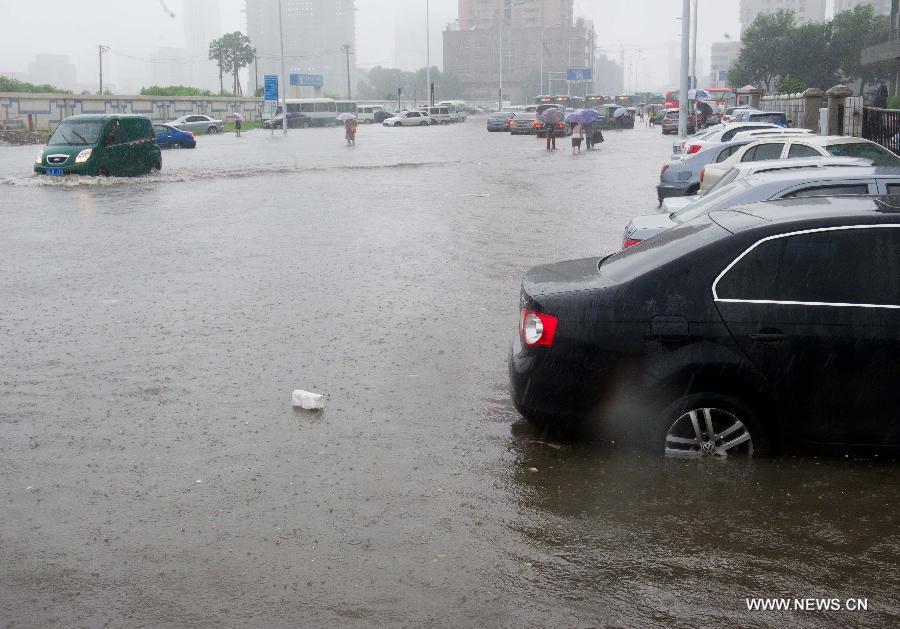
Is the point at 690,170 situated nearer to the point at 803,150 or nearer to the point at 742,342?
the point at 803,150

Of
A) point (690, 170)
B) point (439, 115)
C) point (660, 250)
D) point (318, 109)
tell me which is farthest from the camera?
point (318, 109)

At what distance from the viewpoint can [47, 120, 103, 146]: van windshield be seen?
28616 mm

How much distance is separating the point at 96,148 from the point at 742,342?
84.0 ft

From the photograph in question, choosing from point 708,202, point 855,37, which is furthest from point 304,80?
point 708,202

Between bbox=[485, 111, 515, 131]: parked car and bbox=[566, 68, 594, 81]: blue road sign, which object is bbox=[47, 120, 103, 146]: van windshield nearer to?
bbox=[485, 111, 515, 131]: parked car

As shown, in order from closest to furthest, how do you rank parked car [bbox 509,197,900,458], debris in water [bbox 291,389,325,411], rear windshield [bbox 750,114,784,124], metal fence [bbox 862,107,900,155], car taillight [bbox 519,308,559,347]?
parked car [bbox 509,197,900,458] → car taillight [bbox 519,308,559,347] → debris in water [bbox 291,389,325,411] → metal fence [bbox 862,107,900,155] → rear windshield [bbox 750,114,784,124]

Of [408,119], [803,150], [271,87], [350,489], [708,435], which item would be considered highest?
[271,87]

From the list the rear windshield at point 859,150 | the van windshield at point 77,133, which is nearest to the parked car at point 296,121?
the van windshield at point 77,133

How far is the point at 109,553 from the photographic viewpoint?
491cm

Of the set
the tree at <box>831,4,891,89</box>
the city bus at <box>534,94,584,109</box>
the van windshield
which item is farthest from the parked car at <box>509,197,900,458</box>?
the tree at <box>831,4,891,89</box>

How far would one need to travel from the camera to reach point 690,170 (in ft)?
58.9

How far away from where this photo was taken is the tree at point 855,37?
82.0 meters

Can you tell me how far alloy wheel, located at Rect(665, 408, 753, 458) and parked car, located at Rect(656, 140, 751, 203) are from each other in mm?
12448

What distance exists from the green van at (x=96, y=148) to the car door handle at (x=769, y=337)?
83.4ft
